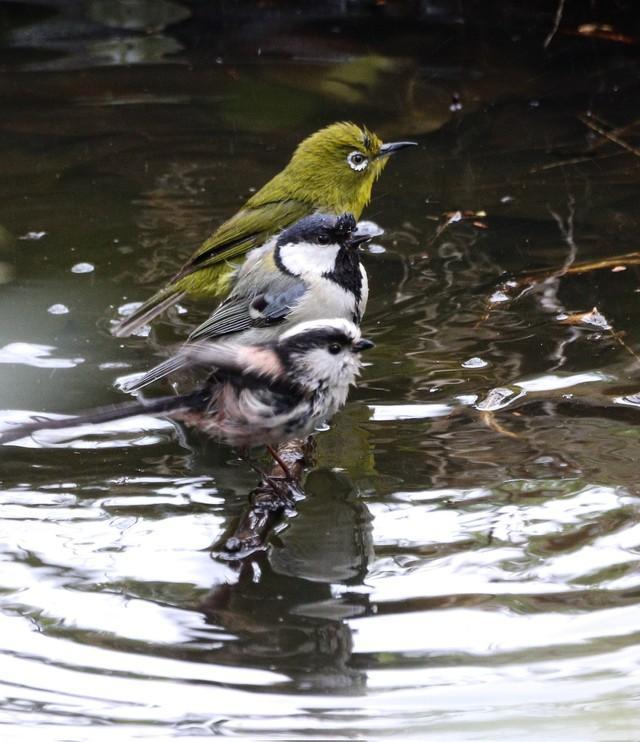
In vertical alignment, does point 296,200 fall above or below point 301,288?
above

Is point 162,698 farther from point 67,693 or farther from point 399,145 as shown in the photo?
point 399,145

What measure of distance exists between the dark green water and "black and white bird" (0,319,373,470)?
13.8 inches

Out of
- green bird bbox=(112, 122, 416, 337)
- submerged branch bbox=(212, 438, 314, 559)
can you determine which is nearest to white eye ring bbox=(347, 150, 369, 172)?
green bird bbox=(112, 122, 416, 337)

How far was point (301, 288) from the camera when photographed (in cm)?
482

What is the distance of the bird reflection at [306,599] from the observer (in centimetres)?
333

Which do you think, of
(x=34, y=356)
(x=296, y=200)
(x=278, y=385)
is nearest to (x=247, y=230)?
(x=296, y=200)

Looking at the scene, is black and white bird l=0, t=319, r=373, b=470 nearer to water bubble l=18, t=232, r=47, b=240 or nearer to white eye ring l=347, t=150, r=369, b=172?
white eye ring l=347, t=150, r=369, b=172

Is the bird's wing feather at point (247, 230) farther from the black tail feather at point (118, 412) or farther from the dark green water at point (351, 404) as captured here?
the black tail feather at point (118, 412)

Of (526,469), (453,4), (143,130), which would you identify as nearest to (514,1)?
(453,4)

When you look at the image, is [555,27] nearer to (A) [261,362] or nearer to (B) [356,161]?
(B) [356,161]

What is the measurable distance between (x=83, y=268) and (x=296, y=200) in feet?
3.39

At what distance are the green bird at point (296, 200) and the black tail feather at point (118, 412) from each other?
1.54m

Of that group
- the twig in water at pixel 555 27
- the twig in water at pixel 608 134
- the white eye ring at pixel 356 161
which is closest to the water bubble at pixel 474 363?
the white eye ring at pixel 356 161

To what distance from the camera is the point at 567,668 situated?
10.7 ft
